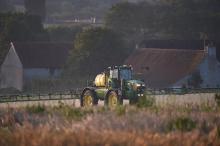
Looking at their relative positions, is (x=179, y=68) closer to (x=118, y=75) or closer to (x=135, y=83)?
(x=118, y=75)

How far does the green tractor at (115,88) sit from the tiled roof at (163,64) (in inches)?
993

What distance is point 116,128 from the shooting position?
2022cm

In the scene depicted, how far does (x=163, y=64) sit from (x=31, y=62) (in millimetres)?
14057

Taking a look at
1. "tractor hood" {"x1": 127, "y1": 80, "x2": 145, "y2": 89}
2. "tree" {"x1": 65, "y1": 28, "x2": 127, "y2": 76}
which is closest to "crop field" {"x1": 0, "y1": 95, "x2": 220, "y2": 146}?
"tractor hood" {"x1": 127, "y1": 80, "x2": 145, "y2": 89}

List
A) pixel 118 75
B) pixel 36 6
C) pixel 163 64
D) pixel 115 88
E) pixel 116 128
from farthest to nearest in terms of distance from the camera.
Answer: pixel 36 6
pixel 163 64
pixel 118 75
pixel 115 88
pixel 116 128

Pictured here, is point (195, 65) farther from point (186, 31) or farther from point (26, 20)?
point (186, 31)

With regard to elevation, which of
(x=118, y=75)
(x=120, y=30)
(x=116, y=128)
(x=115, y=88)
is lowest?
(x=116, y=128)

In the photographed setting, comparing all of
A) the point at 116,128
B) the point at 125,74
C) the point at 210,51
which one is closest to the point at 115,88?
the point at 125,74

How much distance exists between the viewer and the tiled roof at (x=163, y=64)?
217ft

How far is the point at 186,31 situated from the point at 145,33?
9234 millimetres

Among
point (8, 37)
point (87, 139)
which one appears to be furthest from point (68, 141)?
point (8, 37)

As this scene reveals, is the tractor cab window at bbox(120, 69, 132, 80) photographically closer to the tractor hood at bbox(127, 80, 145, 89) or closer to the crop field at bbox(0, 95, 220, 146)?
the tractor hood at bbox(127, 80, 145, 89)

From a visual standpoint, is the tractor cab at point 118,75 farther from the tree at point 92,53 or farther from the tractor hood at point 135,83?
the tree at point 92,53

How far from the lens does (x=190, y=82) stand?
64438 mm
